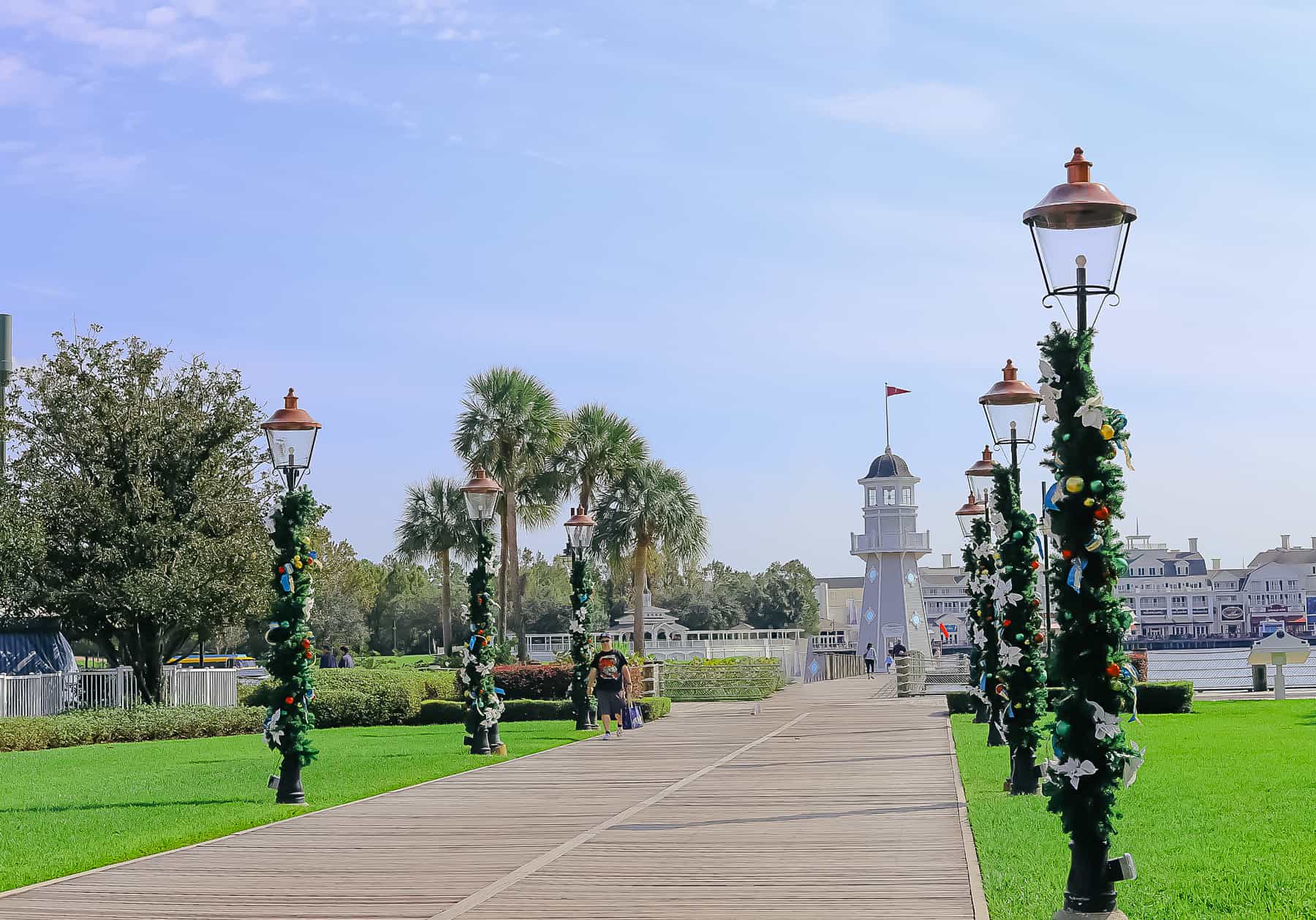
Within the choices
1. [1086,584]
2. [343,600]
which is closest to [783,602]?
[343,600]

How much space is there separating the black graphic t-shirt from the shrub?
343 inches

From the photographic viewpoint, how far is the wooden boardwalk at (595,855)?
8.53 m

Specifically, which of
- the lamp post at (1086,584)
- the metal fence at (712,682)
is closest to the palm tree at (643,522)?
the metal fence at (712,682)

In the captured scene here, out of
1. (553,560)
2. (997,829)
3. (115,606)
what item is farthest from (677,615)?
(997,829)

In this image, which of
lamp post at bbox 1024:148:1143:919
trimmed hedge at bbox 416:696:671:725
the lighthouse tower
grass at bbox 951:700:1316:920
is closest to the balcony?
the lighthouse tower

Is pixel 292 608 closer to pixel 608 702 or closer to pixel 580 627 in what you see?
pixel 608 702

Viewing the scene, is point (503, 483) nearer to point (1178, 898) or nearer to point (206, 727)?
point (206, 727)

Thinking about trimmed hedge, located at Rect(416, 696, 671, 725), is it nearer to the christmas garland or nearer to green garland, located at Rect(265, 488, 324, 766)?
the christmas garland

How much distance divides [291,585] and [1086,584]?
924 centimetres

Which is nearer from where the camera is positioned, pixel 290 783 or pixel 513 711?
pixel 290 783

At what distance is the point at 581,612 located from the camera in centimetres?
2539

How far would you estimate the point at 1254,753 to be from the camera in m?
17.1

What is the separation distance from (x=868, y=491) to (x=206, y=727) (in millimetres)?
35333

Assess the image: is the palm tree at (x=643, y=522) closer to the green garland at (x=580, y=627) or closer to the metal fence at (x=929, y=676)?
the metal fence at (x=929, y=676)
